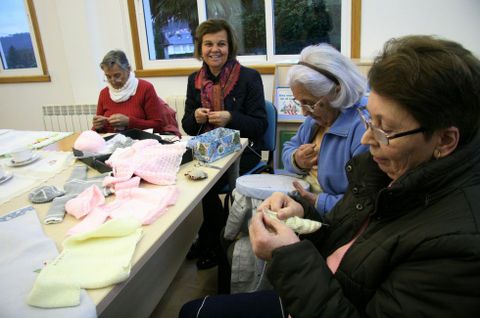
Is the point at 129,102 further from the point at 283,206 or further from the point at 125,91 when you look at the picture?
the point at 283,206

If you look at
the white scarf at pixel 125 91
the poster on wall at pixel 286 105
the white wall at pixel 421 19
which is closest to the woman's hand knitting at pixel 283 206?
the white scarf at pixel 125 91

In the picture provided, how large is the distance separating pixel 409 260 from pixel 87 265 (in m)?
0.70

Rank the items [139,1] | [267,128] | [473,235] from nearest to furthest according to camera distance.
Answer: [473,235], [267,128], [139,1]

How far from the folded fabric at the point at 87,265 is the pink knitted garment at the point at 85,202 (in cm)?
21

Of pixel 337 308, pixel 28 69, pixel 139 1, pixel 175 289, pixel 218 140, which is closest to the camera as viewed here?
pixel 337 308

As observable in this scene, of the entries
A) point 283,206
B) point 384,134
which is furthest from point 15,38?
point 384,134

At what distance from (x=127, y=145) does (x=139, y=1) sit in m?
2.23

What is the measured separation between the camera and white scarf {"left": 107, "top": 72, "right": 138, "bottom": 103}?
7.66ft

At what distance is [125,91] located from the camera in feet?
7.66

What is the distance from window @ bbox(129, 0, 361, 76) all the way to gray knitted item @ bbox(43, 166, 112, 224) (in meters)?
2.09

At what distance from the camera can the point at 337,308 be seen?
2.43ft

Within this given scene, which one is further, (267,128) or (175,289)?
(267,128)

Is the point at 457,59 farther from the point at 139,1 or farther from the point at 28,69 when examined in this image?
the point at 28,69

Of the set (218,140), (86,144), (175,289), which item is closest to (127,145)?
(86,144)
